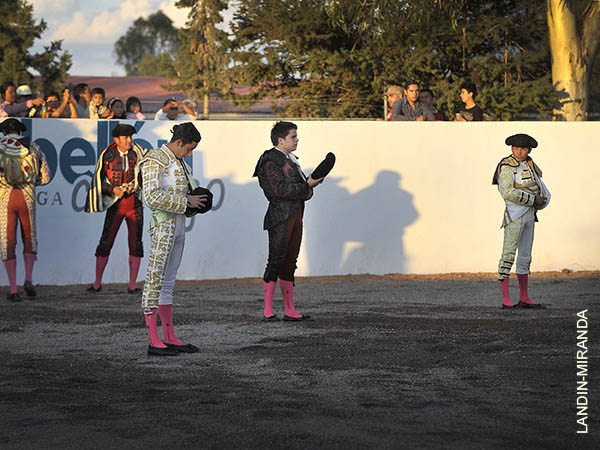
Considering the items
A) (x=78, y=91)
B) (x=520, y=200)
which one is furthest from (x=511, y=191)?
(x=78, y=91)

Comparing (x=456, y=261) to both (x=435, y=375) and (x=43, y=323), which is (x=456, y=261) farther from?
(x=435, y=375)

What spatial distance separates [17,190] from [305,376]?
19.8ft

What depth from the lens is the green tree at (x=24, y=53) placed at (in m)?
39.2

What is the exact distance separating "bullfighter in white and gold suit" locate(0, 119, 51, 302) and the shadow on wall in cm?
386

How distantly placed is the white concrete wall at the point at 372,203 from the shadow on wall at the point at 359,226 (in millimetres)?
14

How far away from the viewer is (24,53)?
40.2 metres

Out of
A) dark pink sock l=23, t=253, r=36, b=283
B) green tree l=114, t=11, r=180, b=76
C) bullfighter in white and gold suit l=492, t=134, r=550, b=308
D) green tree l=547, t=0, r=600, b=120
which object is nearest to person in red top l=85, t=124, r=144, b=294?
dark pink sock l=23, t=253, r=36, b=283

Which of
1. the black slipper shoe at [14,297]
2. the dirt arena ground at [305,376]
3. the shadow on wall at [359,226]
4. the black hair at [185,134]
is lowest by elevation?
the dirt arena ground at [305,376]

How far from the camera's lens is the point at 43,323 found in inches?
400

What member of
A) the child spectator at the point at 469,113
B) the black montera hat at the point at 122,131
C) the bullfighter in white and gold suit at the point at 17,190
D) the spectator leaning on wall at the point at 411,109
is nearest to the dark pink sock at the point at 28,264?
the bullfighter in white and gold suit at the point at 17,190

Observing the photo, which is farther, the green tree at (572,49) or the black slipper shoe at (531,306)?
the green tree at (572,49)

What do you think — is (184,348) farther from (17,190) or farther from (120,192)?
(17,190)

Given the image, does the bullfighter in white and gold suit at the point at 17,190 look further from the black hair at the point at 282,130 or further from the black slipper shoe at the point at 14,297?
the black hair at the point at 282,130

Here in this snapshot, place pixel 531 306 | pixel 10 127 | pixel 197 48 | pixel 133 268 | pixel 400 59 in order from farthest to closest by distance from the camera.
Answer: pixel 197 48, pixel 400 59, pixel 133 268, pixel 10 127, pixel 531 306
